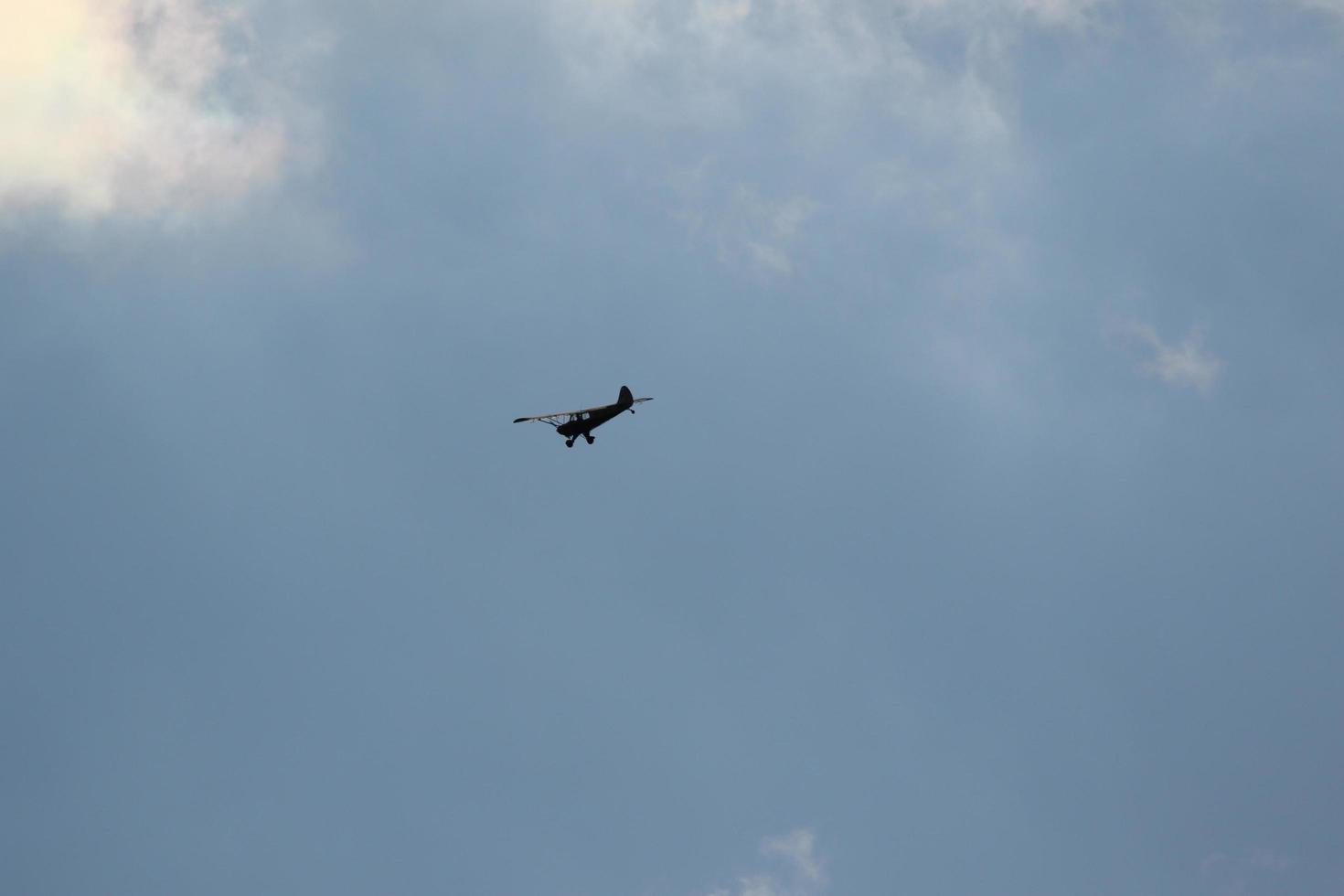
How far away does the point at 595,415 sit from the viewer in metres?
154
